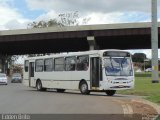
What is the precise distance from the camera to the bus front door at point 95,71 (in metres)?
31.0

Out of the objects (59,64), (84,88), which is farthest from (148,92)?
(59,64)

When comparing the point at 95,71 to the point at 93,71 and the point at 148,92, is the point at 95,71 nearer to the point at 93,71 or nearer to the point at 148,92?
the point at 93,71

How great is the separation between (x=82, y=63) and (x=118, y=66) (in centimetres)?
282

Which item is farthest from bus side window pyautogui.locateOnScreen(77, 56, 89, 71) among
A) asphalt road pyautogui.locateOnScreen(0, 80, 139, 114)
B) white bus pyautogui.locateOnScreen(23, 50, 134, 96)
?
asphalt road pyautogui.locateOnScreen(0, 80, 139, 114)

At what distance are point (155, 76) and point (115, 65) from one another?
53.3 ft

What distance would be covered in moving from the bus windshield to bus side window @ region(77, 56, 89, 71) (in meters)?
1.78

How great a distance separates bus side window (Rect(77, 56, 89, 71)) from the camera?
32125mm

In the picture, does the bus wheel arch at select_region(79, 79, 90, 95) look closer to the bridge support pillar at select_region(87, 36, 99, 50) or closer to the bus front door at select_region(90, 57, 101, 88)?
the bus front door at select_region(90, 57, 101, 88)

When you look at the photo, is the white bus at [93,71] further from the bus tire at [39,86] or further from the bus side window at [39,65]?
the bus tire at [39,86]

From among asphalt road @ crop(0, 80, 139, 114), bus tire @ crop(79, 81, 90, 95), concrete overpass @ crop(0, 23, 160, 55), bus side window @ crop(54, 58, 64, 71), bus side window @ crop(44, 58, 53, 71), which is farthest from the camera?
concrete overpass @ crop(0, 23, 160, 55)

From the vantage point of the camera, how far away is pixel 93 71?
3147 cm

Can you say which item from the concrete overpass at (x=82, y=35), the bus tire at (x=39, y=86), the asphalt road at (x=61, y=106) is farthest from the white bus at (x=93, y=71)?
the concrete overpass at (x=82, y=35)

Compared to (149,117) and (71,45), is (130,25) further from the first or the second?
(149,117)

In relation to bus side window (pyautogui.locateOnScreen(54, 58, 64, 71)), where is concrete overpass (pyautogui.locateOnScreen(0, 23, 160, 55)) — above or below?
above
